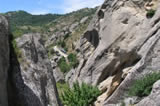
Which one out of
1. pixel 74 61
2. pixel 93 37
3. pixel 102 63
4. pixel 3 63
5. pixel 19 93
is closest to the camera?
pixel 3 63

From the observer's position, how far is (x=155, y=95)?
1302cm

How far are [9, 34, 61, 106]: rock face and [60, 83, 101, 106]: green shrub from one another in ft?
27.0

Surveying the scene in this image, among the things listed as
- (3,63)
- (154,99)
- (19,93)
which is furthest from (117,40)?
(3,63)

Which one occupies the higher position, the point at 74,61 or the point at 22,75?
the point at 74,61

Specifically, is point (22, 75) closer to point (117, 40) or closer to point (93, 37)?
point (117, 40)

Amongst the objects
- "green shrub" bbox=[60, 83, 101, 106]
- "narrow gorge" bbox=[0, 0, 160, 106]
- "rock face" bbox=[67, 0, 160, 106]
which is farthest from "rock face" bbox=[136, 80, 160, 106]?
"rock face" bbox=[67, 0, 160, 106]

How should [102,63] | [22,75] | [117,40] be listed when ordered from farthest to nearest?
[102,63] → [117,40] → [22,75]

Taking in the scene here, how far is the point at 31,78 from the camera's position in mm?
14141

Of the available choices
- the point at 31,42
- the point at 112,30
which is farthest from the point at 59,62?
the point at 31,42

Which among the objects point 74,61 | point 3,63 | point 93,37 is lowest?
point 74,61

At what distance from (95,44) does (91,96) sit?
13.7m

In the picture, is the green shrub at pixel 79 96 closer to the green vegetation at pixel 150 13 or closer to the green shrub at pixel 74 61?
the green vegetation at pixel 150 13

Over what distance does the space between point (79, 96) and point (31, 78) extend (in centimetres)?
1216

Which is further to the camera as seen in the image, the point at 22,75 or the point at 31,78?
the point at 31,78
